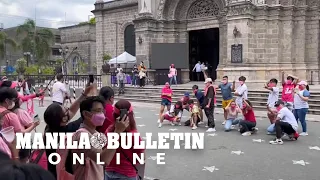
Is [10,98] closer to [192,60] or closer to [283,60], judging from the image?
[283,60]

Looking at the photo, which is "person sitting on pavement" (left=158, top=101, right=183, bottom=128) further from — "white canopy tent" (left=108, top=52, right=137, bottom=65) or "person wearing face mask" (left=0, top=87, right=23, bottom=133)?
"white canopy tent" (left=108, top=52, right=137, bottom=65)

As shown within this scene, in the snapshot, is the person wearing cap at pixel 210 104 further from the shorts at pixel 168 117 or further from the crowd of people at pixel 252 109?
the shorts at pixel 168 117

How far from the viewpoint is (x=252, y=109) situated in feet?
35.8

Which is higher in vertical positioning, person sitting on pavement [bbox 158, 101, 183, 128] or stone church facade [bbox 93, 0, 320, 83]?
stone church facade [bbox 93, 0, 320, 83]

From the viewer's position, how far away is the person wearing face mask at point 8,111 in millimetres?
4316

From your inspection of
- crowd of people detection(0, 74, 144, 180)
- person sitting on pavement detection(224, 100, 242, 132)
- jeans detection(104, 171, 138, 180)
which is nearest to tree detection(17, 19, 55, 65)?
person sitting on pavement detection(224, 100, 242, 132)

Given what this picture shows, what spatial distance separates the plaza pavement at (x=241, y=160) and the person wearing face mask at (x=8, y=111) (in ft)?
9.50

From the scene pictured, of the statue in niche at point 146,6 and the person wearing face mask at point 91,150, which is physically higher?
the statue in niche at point 146,6

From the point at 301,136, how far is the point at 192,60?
1664cm

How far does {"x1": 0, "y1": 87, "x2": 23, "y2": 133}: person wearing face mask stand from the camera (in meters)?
4.32

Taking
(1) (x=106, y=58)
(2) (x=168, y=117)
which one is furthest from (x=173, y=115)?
(1) (x=106, y=58)

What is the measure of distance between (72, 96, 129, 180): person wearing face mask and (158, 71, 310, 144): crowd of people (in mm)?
6899

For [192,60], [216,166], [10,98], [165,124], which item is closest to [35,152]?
[10,98]

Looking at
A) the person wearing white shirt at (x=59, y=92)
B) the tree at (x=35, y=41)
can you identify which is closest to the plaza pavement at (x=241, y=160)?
the person wearing white shirt at (x=59, y=92)
